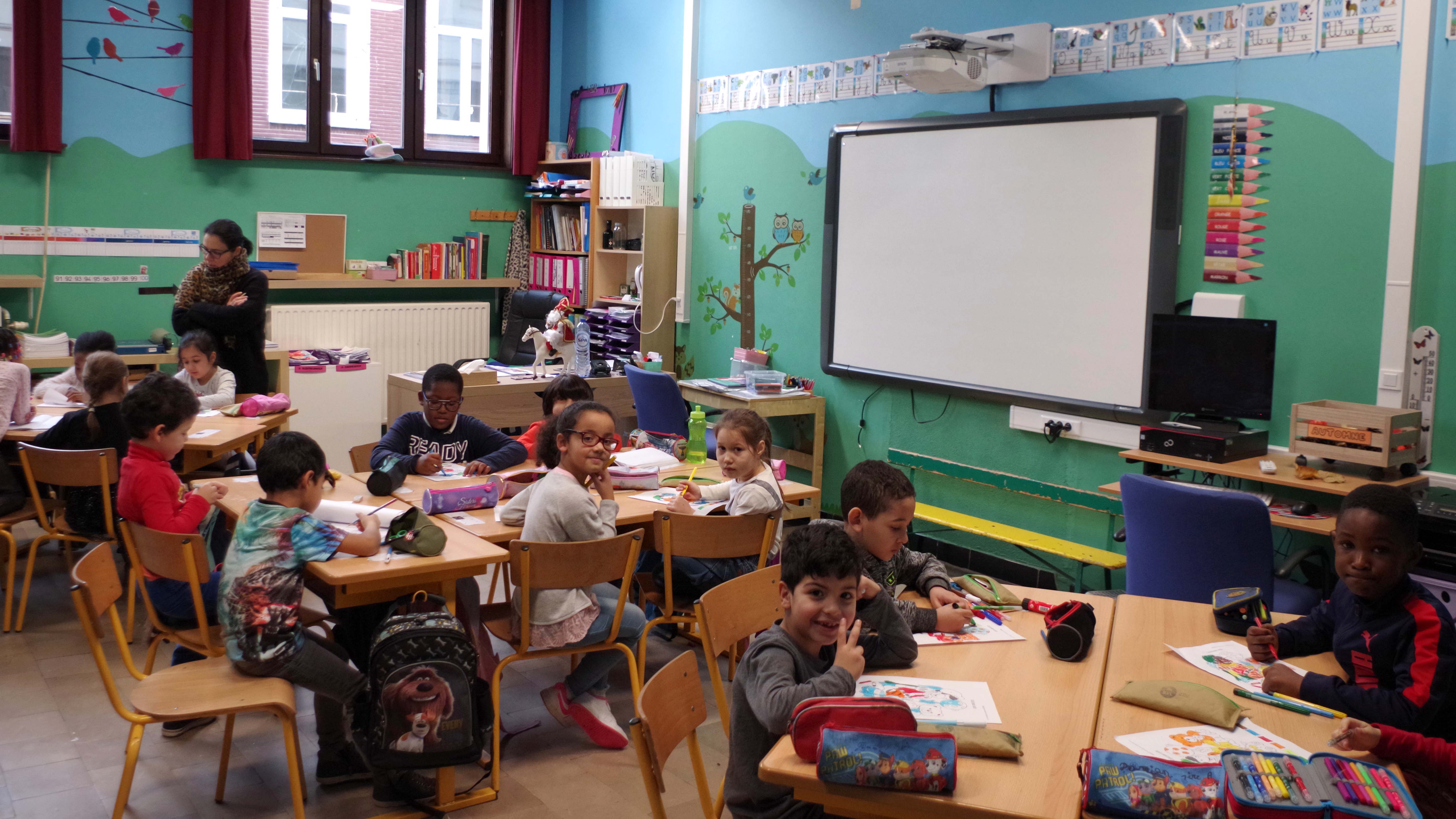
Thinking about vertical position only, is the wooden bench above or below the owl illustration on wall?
below

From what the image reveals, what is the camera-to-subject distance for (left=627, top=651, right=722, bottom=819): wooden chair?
1.85 metres

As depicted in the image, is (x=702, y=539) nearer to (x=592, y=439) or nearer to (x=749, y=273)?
(x=592, y=439)

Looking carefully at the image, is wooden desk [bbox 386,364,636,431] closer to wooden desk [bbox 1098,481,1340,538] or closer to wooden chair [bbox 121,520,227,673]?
wooden chair [bbox 121,520,227,673]

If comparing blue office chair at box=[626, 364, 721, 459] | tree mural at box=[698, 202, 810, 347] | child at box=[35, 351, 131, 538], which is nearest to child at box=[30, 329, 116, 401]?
child at box=[35, 351, 131, 538]

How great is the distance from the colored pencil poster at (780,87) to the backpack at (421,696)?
430 cm

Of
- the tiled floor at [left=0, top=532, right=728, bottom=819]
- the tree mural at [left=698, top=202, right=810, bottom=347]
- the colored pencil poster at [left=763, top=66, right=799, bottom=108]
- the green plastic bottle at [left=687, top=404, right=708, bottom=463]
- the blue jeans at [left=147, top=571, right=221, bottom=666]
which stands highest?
the colored pencil poster at [left=763, top=66, right=799, bottom=108]

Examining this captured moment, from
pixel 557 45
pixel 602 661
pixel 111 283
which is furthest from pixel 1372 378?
pixel 111 283

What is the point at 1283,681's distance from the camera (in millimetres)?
2070

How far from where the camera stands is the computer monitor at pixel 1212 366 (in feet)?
13.2

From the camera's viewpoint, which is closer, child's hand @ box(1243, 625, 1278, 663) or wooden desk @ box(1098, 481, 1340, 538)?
Result: child's hand @ box(1243, 625, 1278, 663)

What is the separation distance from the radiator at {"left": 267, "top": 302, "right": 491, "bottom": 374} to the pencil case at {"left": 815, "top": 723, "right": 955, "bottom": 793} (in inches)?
221

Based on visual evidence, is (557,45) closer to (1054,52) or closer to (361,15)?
(361,15)

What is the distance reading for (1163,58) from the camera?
4.45 meters

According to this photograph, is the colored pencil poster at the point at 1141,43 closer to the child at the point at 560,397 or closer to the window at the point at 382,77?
the child at the point at 560,397
